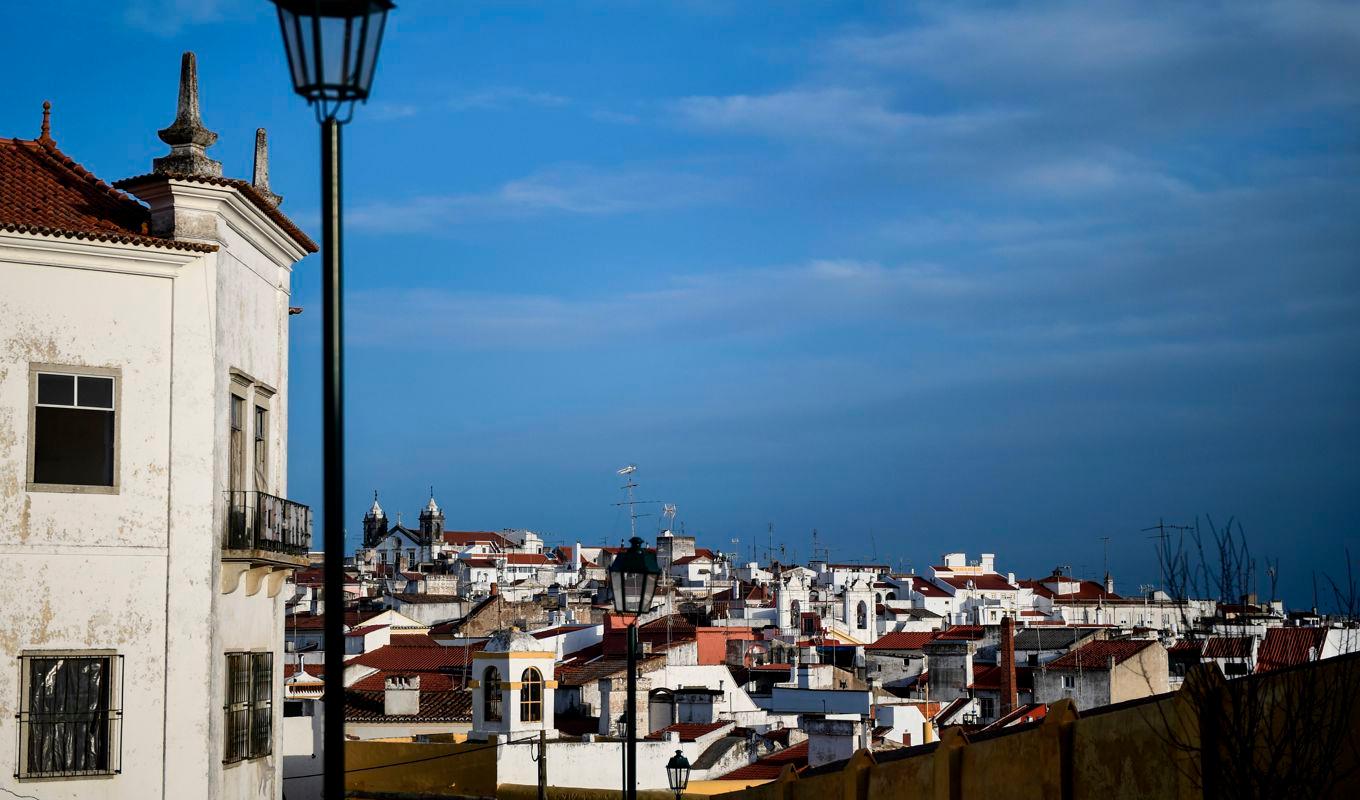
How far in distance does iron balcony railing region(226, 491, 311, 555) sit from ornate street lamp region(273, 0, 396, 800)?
9621mm

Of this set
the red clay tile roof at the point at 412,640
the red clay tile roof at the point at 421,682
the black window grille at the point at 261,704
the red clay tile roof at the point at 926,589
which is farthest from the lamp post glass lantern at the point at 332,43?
the red clay tile roof at the point at 926,589

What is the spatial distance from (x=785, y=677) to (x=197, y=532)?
138ft

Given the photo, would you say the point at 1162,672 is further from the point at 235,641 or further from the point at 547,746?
the point at 235,641

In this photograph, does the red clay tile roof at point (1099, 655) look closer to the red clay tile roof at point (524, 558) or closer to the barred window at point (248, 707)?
the barred window at point (248, 707)

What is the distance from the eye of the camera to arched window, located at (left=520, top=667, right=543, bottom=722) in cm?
3553

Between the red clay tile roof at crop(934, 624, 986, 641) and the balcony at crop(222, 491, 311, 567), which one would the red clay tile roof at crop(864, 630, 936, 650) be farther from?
the balcony at crop(222, 491, 311, 567)

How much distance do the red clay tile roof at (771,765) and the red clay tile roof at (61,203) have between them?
22559mm

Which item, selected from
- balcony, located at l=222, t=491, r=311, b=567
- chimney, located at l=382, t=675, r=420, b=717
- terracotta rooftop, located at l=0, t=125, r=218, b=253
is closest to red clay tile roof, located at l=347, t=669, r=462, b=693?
chimney, located at l=382, t=675, r=420, b=717

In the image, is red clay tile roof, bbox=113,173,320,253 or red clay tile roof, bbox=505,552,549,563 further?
red clay tile roof, bbox=505,552,549,563

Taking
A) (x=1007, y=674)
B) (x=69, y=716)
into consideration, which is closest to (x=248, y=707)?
(x=69, y=716)

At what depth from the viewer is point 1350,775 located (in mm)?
9367

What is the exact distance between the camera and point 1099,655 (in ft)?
172

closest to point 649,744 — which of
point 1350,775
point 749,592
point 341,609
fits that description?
point 1350,775

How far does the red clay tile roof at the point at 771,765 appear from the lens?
1411 inches
